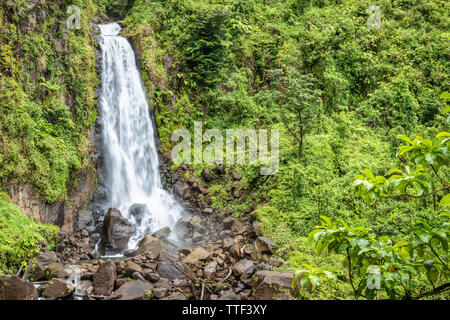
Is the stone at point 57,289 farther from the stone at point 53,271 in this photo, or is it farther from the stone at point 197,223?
the stone at point 197,223

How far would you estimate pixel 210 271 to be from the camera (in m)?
6.86

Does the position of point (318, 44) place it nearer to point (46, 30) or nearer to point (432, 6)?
point (432, 6)

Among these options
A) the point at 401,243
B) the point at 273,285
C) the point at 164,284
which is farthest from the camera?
the point at 164,284

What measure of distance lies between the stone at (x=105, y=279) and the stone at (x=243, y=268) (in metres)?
2.71

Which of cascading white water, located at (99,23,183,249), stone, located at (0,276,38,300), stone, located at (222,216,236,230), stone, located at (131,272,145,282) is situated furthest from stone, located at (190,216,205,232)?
stone, located at (0,276,38,300)

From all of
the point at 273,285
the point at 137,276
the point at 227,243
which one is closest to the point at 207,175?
the point at 227,243

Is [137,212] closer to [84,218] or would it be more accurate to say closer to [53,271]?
[84,218]

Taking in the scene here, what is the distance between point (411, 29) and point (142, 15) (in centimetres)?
1320

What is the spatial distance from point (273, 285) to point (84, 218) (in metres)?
6.93

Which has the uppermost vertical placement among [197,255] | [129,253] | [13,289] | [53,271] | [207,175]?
[207,175]

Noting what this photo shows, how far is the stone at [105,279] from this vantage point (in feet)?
19.8

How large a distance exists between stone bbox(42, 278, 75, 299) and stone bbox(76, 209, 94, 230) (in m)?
3.79

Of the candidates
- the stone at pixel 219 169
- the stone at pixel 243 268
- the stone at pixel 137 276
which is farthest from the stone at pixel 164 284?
the stone at pixel 219 169

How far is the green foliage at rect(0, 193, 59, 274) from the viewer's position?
6.05 m
